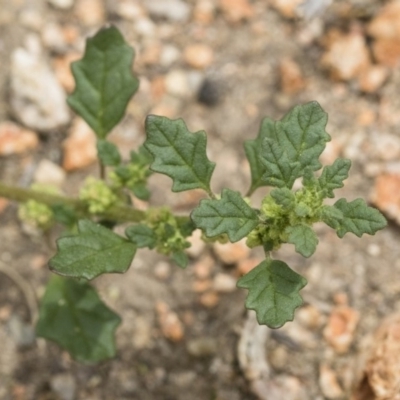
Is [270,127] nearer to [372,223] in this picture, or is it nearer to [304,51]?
[372,223]

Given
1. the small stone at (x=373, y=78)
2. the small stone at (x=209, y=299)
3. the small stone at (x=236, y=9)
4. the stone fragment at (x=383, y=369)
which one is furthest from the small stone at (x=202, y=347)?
the small stone at (x=236, y=9)

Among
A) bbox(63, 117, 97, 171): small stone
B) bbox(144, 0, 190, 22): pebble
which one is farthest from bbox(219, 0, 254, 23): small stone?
bbox(63, 117, 97, 171): small stone

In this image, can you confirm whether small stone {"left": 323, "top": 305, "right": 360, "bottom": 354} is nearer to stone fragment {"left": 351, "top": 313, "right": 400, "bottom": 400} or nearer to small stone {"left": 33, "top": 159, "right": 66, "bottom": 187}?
stone fragment {"left": 351, "top": 313, "right": 400, "bottom": 400}

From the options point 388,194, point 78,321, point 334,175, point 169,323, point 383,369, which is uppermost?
point 334,175

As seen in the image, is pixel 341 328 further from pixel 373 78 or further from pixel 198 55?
pixel 198 55

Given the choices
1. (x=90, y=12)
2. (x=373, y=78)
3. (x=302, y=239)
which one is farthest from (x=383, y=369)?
(x=90, y=12)

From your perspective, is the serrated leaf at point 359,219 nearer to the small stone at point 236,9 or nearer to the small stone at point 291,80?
the small stone at point 291,80

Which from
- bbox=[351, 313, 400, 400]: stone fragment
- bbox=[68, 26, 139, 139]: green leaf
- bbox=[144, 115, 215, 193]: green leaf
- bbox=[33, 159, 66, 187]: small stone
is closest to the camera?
bbox=[144, 115, 215, 193]: green leaf
